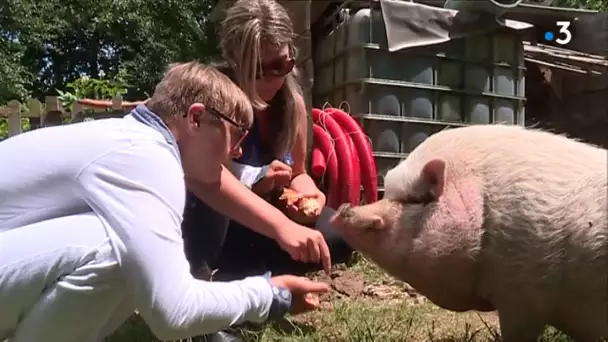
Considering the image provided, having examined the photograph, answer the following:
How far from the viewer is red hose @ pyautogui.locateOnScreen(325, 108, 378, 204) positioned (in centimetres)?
392

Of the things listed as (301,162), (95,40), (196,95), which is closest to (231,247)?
(301,162)

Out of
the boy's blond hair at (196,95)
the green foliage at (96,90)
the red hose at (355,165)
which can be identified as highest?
the boy's blond hair at (196,95)

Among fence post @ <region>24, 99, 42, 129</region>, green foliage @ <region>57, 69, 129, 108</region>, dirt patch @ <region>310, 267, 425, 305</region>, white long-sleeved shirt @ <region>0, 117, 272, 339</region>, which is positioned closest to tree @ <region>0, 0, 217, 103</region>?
green foliage @ <region>57, 69, 129, 108</region>

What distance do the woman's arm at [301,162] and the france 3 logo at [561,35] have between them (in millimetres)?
3883

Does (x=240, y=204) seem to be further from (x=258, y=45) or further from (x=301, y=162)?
(x=301, y=162)

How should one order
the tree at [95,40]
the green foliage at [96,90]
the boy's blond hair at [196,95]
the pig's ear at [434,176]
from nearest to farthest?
1. the boy's blond hair at [196,95]
2. the pig's ear at [434,176]
3. the green foliage at [96,90]
4. the tree at [95,40]

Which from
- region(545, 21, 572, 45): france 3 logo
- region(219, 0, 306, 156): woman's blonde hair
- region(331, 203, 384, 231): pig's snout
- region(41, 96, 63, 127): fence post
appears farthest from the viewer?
region(41, 96, 63, 127): fence post

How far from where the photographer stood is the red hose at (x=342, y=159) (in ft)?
12.3

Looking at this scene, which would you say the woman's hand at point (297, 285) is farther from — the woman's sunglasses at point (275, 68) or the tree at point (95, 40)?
the tree at point (95, 40)

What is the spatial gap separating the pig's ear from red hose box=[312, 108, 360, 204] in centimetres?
169

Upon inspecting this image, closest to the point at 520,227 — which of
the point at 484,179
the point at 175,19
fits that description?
the point at 484,179

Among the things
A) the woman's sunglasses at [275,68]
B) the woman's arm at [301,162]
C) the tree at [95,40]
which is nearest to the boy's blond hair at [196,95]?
the woman's sunglasses at [275,68]

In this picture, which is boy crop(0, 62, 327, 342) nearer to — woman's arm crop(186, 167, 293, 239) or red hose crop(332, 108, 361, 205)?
woman's arm crop(186, 167, 293, 239)

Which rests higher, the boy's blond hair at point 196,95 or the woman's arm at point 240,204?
the boy's blond hair at point 196,95
